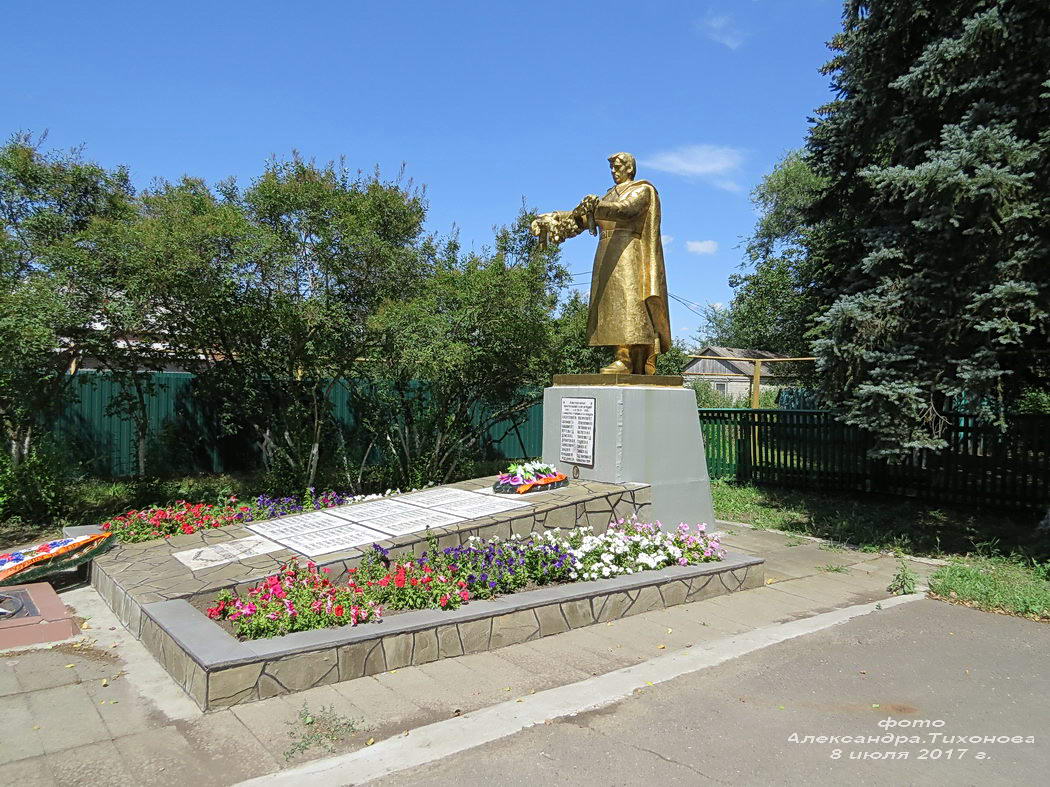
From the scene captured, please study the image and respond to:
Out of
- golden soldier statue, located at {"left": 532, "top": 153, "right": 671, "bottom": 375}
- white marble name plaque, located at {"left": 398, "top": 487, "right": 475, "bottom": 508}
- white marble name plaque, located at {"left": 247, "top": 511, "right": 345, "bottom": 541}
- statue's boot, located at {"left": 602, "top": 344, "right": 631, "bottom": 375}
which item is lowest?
white marble name plaque, located at {"left": 247, "top": 511, "right": 345, "bottom": 541}

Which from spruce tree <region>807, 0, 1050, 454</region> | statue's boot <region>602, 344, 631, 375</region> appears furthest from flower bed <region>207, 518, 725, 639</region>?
spruce tree <region>807, 0, 1050, 454</region>

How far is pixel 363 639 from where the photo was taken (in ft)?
13.9

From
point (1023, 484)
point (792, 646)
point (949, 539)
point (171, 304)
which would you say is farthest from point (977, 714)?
point (171, 304)

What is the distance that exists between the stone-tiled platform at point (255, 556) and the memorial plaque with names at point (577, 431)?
1.26 feet

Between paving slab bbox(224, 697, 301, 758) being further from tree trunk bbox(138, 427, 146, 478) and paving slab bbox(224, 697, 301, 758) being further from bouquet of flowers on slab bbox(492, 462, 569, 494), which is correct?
tree trunk bbox(138, 427, 146, 478)

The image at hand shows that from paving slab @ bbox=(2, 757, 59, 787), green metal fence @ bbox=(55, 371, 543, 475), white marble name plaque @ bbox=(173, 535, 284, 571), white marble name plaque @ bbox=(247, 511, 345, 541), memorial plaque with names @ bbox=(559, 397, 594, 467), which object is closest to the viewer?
paving slab @ bbox=(2, 757, 59, 787)

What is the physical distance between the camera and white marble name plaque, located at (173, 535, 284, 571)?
223 inches

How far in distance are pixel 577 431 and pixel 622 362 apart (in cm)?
92

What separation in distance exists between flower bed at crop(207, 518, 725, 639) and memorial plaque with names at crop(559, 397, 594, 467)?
3.80 ft

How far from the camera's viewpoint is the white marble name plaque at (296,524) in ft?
21.0

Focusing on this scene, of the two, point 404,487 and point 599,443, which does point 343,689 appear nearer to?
point 599,443

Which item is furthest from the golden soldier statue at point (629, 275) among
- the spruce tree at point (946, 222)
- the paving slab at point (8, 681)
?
the paving slab at point (8, 681)

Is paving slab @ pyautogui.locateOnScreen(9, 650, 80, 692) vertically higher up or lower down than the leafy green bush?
lower down

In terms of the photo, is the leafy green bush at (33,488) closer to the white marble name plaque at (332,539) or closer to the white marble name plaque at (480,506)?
the white marble name plaque at (332,539)
